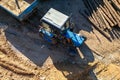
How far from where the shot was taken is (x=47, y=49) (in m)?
19.1

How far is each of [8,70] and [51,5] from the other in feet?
19.8

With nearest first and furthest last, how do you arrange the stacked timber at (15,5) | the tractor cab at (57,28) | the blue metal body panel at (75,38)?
1. the tractor cab at (57,28)
2. the blue metal body panel at (75,38)
3. the stacked timber at (15,5)

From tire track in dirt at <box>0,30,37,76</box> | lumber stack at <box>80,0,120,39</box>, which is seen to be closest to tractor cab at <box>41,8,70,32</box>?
lumber stack at <box>80,0,120,39</box>

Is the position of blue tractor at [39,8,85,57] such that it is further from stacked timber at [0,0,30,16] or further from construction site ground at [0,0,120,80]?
stacked timber at [0,0,30,16]

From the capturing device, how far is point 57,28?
17.3 metres

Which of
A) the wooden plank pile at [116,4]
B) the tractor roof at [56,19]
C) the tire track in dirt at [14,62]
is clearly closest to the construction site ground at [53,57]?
the tire track in dirt at [14,62]

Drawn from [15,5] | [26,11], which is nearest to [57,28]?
[26,11]

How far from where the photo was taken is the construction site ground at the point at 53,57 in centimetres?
1794

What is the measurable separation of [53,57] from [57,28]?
237cm

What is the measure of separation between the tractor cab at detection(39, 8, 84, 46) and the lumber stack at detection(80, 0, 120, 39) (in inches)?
86.8

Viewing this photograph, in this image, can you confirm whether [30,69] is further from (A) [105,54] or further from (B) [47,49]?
(A) [105,54]

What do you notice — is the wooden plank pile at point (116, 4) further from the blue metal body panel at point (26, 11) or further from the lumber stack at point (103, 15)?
the blue metal body panel at point (26, 11)

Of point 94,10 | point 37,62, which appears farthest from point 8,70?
point 94,10

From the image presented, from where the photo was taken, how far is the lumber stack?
1923 centimetres
